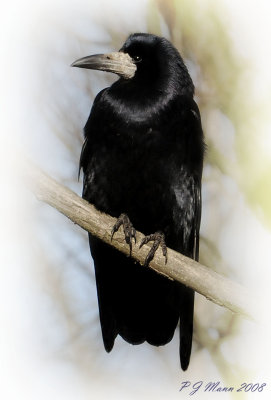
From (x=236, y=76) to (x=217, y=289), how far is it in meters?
1.77

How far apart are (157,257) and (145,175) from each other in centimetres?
62

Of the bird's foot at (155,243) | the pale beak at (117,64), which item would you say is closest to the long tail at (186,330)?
the bird's foot at (155,243)

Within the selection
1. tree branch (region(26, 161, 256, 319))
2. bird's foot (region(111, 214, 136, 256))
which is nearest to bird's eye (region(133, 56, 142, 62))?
bird's foot (region(111, 214, 136, 256))

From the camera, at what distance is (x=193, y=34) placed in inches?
181

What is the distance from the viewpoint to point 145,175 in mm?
3932

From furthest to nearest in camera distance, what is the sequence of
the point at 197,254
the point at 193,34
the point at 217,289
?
the point at 193,34
the point at 197,254
the point at 217,289

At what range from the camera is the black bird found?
156 inches

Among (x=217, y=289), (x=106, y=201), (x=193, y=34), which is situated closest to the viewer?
(x=217, y=289)

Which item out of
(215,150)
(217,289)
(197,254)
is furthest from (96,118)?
(217,289)

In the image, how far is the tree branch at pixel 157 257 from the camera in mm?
3270

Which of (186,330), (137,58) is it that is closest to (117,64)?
(137,58)

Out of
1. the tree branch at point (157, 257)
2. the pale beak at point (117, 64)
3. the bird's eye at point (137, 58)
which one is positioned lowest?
the tree branch at point (157, 257)

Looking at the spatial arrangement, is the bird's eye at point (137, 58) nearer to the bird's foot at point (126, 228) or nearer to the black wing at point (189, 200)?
the black wing at point (189, 200)

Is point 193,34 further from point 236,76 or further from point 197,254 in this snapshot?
point 197,254
